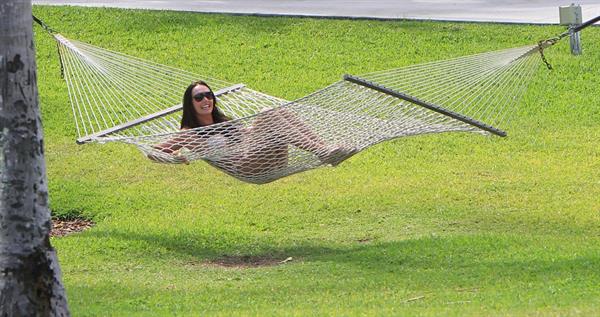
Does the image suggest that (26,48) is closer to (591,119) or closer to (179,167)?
(179,167)

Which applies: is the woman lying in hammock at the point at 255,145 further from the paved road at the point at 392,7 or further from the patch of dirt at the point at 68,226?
the paved road at the point at 392,7

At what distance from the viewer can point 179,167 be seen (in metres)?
10.8

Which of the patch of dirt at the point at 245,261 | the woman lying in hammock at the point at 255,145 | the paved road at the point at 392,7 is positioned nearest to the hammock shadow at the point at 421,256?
the patch of dirt at the point at 245,261

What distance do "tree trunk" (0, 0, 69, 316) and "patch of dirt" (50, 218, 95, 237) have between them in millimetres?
3467

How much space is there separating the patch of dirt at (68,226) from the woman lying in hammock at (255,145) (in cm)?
165

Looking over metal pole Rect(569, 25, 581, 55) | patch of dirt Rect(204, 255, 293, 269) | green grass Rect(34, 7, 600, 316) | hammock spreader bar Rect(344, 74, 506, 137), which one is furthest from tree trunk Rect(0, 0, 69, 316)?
metal pole Rect(569, 25, 581, 55)

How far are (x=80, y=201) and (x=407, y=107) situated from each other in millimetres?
2977

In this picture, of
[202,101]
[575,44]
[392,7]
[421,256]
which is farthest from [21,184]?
[392,7]

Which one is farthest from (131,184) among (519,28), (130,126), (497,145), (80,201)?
(519,28)

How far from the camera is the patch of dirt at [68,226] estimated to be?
8891 millimetres

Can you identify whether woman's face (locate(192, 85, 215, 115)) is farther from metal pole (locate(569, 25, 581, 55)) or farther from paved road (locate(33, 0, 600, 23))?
paved road (locate(33, 0, 600, 23))

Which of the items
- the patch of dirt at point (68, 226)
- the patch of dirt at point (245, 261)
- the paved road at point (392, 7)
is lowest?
the patch of dirt at point (245, 261)

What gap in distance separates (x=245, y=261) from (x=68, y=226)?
1.81 m

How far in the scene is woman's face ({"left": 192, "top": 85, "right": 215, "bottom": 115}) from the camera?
8.22m
